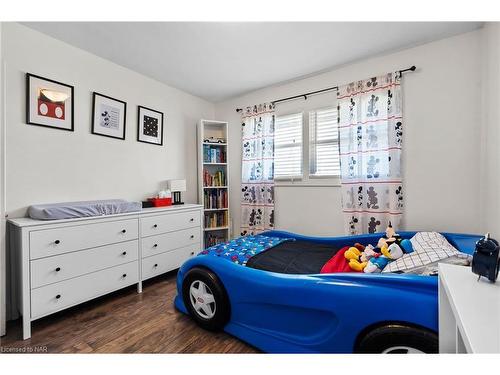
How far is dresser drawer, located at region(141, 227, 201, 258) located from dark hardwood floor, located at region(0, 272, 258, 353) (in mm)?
477

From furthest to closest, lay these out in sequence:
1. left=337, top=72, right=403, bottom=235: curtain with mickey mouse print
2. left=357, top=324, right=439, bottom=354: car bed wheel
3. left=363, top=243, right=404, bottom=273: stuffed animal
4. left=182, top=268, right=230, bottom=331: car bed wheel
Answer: left=337, top=72, right=403, bottom=235: curtain with mickey mouse print → left=182, top=268, right=230, bottom=331: car bed wheel → left=363, top=243, right=404, bottom=273: stuffed animal → left=357, top=324, right=439, bottom=354: car bed wheel

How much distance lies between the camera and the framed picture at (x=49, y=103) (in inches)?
71.4

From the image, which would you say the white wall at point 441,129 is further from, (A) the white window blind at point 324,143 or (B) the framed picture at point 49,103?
(B) the framed picture at point 49,103

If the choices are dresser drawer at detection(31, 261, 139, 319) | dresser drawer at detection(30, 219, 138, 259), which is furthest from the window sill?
dresser drawer at detection(31, 261, 139, 319)

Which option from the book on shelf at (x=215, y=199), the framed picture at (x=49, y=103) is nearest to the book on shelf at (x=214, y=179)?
the book on shelf at (x=215, y=199)

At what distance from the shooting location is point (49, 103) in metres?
1.92

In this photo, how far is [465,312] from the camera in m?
0.61

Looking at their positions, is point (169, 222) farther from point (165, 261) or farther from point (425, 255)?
point (425, 255)

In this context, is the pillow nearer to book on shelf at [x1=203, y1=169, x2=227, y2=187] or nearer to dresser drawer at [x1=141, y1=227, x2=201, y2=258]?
dresser drawer at [x1=141, y1=227, x2=201, y2=258]

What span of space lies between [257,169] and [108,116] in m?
1.79

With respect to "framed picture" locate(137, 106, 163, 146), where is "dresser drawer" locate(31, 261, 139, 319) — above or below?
below

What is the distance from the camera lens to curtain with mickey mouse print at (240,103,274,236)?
2906 millimetres

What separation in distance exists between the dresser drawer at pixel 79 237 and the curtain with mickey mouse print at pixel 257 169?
4.74 feet

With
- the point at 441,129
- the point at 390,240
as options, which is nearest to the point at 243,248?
the point at 390,240
